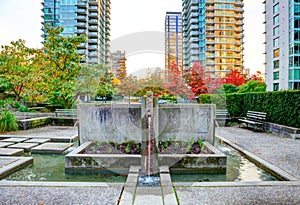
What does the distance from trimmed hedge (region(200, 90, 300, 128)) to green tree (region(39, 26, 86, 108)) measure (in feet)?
34.6

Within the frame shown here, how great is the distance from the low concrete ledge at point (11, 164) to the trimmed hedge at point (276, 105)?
9.07 m

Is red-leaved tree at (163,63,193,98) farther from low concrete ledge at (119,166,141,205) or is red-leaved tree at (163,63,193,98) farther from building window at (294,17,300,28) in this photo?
building window at (294,17,300,28)

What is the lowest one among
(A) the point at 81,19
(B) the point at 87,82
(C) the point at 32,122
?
(C) the point at 32,122

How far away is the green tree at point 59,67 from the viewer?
14773 mm

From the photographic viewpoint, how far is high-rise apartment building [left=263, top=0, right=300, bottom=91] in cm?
4031

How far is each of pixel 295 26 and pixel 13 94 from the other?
148ft

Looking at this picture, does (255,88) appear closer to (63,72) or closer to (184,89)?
(184,89)

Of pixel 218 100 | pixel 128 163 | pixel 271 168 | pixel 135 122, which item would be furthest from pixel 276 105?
pixel 128 163

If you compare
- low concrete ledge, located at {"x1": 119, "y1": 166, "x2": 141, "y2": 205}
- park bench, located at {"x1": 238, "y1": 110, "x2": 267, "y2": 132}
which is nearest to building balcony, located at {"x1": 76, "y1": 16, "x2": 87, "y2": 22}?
park bench, located at {"x1": 238, "y1": 110, "x2": 267, "y2": 132}

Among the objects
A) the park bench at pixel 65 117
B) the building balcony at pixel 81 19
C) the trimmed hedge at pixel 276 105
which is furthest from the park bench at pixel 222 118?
the building balcony at pixel 81 19

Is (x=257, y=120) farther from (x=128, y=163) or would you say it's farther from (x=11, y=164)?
(x=11, y=164)

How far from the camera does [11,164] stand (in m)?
4.81

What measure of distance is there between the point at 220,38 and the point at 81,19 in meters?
41.9

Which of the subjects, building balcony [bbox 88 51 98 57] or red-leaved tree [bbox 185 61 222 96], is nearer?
red-leaved tree [bbox 185 61 222 96]
